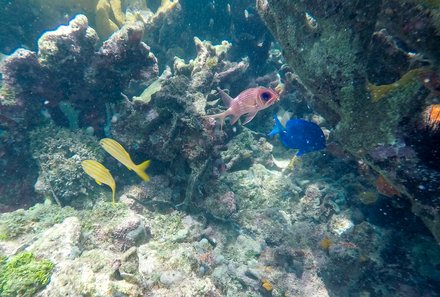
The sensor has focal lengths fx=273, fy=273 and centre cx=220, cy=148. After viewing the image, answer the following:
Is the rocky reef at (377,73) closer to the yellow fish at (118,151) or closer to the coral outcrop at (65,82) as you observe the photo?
the yellow fish at (118,151)

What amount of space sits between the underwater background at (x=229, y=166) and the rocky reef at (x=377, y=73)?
0.01m

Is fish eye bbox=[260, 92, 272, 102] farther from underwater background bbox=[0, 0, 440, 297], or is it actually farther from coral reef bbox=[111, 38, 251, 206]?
coral reef bbox=[111, 38, 251, 206]

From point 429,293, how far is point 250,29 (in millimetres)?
7336

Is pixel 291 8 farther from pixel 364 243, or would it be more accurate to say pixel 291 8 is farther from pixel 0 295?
pixel 0 295

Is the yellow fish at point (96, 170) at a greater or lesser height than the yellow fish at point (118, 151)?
lesser

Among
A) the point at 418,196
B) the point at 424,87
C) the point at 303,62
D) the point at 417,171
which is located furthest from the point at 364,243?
the point at 303,62

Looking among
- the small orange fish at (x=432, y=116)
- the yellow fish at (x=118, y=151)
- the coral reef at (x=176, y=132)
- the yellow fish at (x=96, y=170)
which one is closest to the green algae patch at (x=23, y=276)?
the yellow fish at (x=96, y=170)

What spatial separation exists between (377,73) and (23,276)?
4550mm

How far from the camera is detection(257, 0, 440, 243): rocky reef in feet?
7.82

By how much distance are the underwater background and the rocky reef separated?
0.05 ft

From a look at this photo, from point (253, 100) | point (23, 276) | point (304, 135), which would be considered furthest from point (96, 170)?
point (304, 135)

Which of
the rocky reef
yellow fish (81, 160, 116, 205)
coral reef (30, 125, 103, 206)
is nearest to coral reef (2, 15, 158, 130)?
coral reef (30, 125, 103, 206)

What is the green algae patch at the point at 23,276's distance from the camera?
2713mm

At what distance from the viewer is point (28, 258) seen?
122 inches
